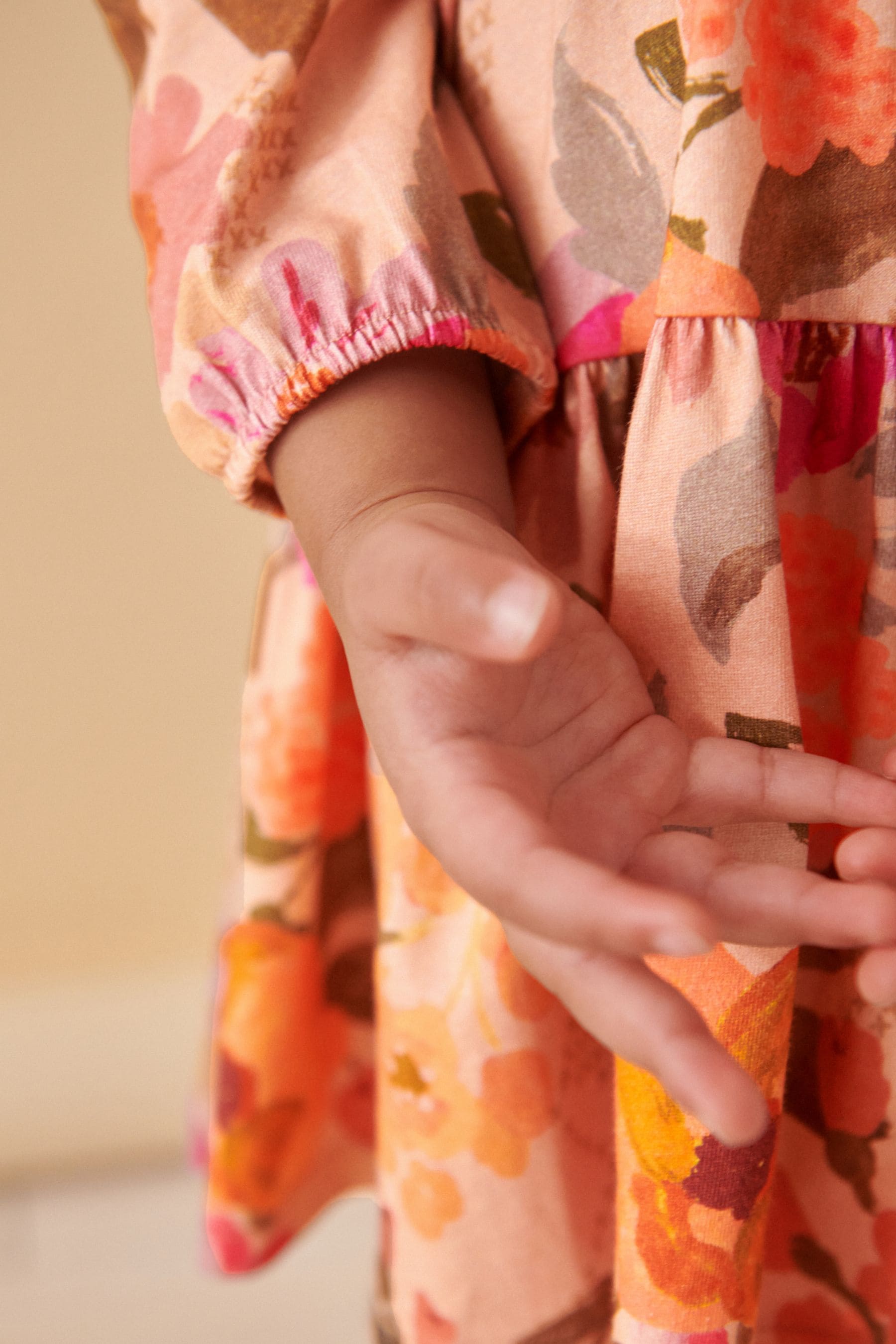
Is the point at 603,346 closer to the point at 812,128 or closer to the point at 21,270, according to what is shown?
the point at 812,128

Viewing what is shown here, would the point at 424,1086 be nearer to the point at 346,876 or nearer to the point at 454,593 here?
the point at 346,876

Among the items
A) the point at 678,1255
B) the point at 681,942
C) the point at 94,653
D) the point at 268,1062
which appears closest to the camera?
the point at 681,942

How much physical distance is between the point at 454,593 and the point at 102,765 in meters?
0.62

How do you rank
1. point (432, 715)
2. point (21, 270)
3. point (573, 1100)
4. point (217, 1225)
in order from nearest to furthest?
point (432, 715), point (573, 1100), point (217, 1225), point (21, 270)

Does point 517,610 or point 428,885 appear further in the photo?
point 428,885

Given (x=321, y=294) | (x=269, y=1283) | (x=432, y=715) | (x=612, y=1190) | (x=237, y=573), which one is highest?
(x=321, y=294)

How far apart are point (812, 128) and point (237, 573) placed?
1.78 feet

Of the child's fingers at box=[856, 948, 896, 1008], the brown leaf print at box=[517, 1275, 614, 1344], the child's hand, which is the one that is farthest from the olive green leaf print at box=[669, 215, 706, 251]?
the brown leaf print at box=[517, 1275, 614, 1344]

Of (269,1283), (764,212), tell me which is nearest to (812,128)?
(764,212)

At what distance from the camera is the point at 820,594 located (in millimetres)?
356

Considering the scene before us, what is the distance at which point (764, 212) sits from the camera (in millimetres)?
298

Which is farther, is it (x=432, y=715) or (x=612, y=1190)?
(x=612, y=1190)

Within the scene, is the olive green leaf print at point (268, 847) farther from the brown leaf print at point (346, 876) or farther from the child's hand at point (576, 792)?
the child's hand at point (576, 792)

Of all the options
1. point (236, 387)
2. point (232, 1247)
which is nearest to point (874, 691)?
point (236, 387)
